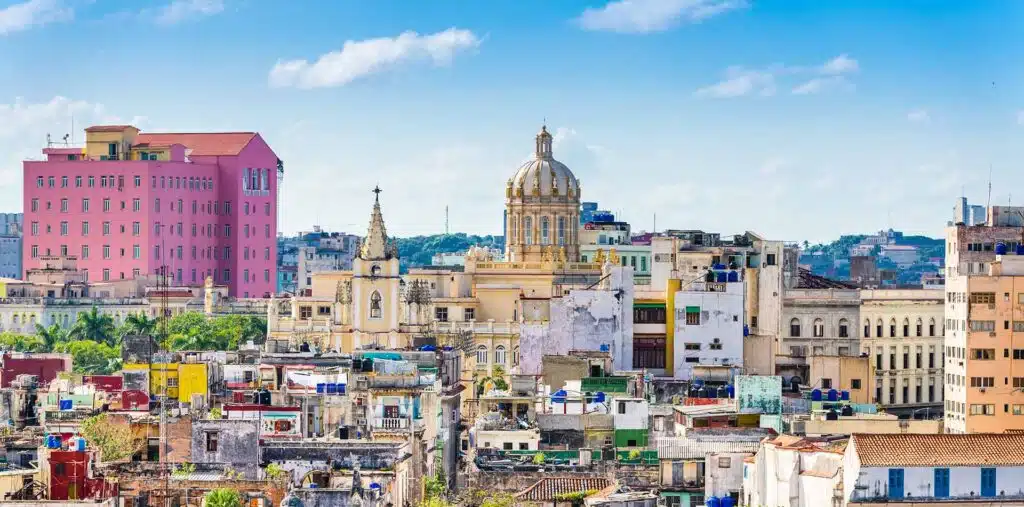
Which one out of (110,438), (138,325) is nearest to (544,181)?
(138,325)

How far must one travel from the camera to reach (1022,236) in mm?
119938

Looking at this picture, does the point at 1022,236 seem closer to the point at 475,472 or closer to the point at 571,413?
the point at 571,413

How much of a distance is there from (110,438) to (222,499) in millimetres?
12594

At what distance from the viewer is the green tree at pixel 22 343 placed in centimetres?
17712

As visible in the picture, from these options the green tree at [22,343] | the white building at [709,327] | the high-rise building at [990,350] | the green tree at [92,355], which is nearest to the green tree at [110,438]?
the high-rise building at [990,350]

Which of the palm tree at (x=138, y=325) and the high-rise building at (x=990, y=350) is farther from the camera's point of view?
the palm tree at (x=138, y=325)

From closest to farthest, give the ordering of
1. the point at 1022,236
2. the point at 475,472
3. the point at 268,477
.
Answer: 1. the point at 268,477
2. the point at 475,472
3. the point at 1022,236

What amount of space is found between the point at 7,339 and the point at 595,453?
313ft

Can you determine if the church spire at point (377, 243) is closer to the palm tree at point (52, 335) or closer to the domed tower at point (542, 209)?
the domed tower at point (542, 209)

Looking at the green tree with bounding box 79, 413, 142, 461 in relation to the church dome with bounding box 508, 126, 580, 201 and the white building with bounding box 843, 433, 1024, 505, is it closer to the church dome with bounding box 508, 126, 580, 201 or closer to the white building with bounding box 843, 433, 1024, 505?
the white building with bounding box 843, 433, 1024, 505

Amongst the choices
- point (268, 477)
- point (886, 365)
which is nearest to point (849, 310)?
point (886, 365)

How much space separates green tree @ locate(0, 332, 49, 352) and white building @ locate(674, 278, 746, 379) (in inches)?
2255

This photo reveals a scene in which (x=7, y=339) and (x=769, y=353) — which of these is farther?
(x=7, y=339)

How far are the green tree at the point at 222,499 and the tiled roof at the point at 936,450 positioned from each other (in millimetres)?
15833
